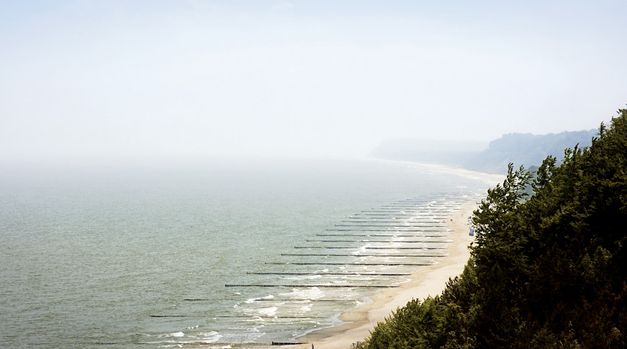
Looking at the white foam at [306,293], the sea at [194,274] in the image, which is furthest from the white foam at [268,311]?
the white foam at [306,293]

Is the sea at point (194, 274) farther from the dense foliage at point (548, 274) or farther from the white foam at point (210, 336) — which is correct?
the dense foliage at point (548, 274)

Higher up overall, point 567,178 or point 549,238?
point 567,178

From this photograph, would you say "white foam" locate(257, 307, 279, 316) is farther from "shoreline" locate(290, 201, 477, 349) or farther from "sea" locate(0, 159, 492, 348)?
"shoreline" locate(290, 201, 477, 349)

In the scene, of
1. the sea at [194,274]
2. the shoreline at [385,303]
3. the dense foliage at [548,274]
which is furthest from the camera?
the sea at [194,274]

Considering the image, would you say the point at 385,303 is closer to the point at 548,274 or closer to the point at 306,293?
the point at 306,293

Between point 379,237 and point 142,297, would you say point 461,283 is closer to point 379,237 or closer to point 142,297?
point 142,297

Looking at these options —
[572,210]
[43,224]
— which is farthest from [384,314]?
[43,224]
